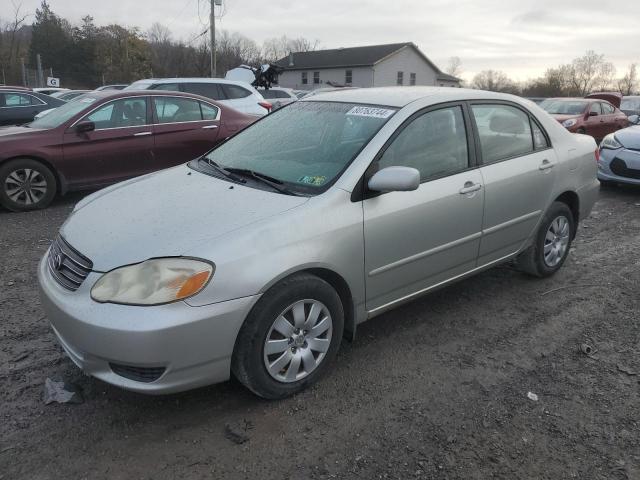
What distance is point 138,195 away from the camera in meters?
3.30

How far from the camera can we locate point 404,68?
185 ft

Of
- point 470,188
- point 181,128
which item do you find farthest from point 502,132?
point 181,128

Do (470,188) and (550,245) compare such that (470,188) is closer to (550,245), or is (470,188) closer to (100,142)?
(550,245)

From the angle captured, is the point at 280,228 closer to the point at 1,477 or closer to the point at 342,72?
the point at 1,477

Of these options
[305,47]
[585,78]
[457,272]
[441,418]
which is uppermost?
[305,47]

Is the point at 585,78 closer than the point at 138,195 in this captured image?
No

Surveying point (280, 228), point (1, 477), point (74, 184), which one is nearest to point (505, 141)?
point (280, 228)

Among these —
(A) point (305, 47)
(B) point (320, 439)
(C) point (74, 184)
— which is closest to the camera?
(B) point (320, 439)

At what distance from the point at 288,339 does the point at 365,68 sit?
5396cm

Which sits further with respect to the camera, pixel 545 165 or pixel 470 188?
pixel 545 165

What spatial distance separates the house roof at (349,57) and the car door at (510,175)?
5021 cm

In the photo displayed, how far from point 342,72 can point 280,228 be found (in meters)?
55.8

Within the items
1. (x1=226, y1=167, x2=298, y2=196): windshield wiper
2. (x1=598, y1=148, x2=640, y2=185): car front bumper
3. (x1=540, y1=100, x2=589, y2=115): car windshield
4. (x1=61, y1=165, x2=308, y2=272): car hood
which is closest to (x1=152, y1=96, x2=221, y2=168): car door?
(x1=61, y1=165, x2=308, y2=272): car hood

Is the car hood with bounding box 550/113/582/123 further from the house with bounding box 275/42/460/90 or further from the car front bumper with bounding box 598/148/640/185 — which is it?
the house with bounding box 275/42/460/90
